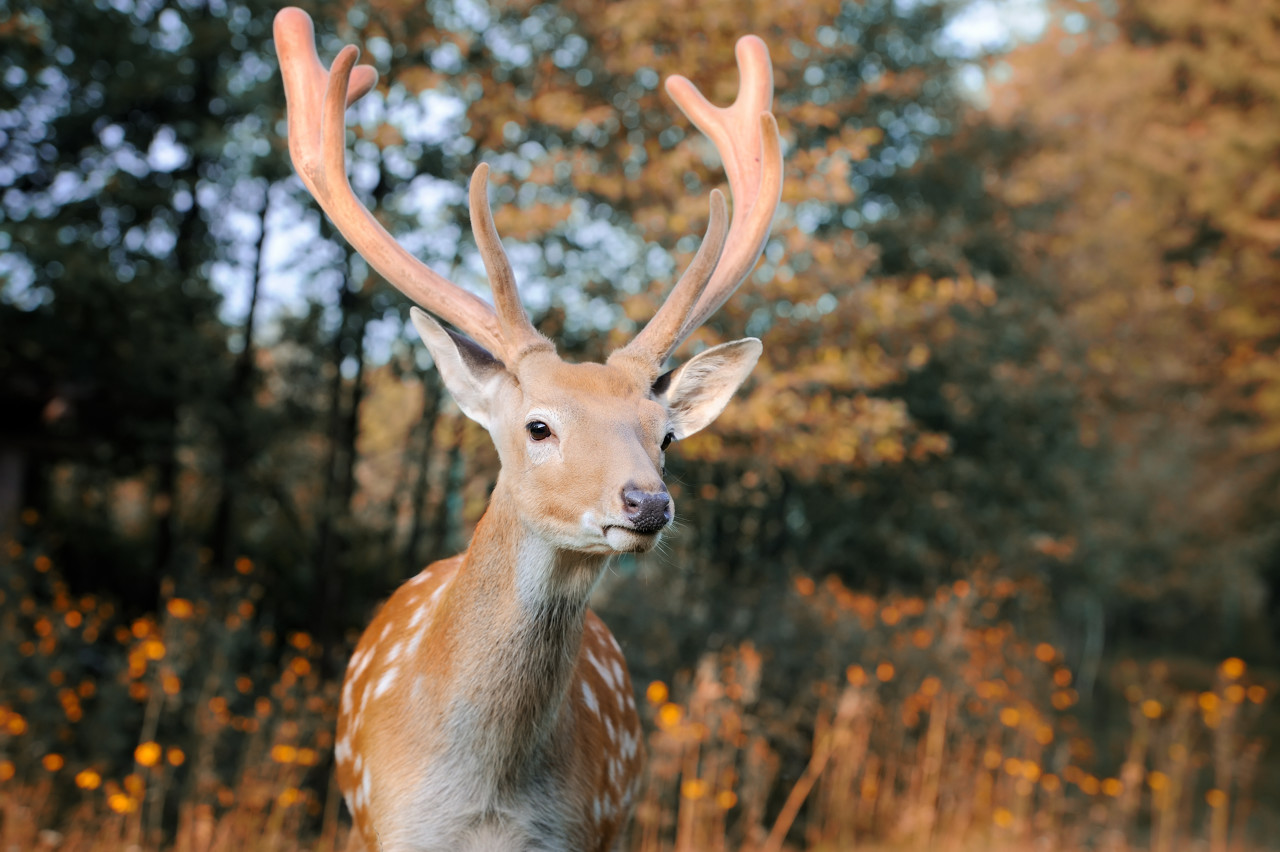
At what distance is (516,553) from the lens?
8.81 feet

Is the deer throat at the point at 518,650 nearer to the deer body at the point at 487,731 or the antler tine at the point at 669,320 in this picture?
the deer body at the point at 487,731

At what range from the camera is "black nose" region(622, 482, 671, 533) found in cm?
231

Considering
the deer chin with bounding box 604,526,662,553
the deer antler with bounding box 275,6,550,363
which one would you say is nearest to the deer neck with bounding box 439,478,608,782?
the deer chin with bounding box 604,526,662,553

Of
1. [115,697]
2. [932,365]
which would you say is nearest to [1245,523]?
[932,365]

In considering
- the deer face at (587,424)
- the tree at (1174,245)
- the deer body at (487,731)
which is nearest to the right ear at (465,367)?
the deer face at (587,424)

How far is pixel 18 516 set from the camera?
774 cm

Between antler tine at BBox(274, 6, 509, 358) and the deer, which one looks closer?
the deer

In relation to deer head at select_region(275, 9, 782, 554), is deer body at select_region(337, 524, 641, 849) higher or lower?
lower

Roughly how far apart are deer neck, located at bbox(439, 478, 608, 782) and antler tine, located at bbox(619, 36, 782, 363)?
643mm

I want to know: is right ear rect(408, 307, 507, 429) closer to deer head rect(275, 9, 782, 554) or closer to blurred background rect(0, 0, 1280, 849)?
deer head rect(275, 9, 782, 554)

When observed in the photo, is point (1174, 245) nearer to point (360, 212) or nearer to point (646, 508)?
point (360, 212)

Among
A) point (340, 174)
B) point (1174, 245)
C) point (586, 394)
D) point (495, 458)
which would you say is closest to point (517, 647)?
point (586, 394)

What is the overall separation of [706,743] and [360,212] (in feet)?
12.2

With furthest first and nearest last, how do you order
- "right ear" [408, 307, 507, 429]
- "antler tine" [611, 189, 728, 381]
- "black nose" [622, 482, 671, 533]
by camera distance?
"antler tine" [611, 189, 728, 381], "right ear" [408, 307, 507, 429], "black nose" [622, 482, 671, 533]
